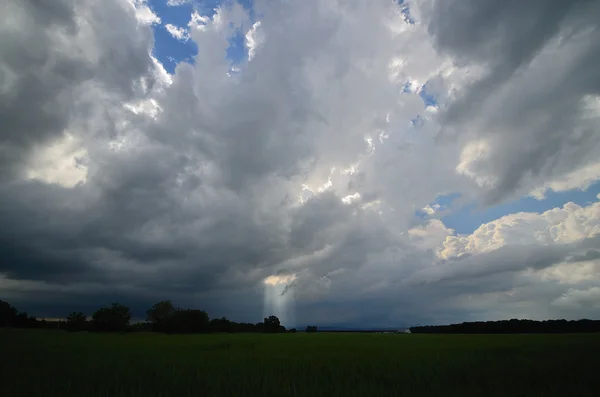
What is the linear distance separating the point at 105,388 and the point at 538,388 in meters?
12.1

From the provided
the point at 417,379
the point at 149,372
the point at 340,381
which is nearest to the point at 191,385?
the point at 149,372

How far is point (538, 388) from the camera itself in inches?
362

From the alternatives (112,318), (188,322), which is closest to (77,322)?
(112,318)

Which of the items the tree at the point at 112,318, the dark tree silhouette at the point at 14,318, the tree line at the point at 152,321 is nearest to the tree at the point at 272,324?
→ the tree line at the point at 152,321

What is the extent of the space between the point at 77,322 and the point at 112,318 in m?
18.6

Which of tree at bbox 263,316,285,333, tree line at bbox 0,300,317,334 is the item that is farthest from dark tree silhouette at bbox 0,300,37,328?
tree at bbox 263,316,285,333

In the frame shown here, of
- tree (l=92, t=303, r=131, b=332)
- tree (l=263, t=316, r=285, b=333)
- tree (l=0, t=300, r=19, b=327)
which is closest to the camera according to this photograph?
Result: tree (l=0, t=300, r=19, b=327)

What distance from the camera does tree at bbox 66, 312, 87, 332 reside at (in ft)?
427

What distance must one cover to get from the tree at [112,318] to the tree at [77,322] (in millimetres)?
5010

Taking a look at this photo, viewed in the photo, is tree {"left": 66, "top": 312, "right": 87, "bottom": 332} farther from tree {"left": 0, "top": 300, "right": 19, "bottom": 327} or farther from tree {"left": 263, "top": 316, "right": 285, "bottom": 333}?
tree {"left": 263, "top": 316, "right": 285, "bottom": 333}

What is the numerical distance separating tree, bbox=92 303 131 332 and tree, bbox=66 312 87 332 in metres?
5.01

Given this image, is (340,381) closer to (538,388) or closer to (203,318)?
(538,388)

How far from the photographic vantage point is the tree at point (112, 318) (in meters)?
125

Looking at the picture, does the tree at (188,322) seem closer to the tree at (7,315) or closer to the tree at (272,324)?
the tree at (272,324)
